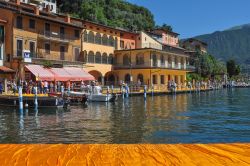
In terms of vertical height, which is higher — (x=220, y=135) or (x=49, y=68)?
(x=49, y=68)

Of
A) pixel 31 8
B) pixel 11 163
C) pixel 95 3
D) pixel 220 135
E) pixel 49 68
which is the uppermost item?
pixel 95 3

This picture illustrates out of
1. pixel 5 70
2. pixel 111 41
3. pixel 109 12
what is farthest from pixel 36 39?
pixel 109 12

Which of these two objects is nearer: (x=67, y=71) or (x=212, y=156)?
A: (x=212, y=156)

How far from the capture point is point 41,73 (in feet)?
138

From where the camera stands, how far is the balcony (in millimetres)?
46562

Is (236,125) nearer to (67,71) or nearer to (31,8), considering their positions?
(67,71)

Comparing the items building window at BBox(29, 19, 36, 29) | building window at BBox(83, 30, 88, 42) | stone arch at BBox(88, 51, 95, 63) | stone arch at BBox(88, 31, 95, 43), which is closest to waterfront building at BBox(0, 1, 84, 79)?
building window at BBox(29, 19, 36, 29)

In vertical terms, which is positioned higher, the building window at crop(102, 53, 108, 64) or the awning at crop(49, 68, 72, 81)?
the building window at crop(102, 53, 108, 64)

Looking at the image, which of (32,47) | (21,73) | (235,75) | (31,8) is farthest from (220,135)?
(235,75)

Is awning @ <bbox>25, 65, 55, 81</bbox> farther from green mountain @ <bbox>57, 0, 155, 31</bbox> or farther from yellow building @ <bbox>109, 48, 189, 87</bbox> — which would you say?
green mountain @ <bbox>57, 0, 155, 31</bbox>

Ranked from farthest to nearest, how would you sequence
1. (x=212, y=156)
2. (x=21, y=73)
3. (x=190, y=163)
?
1. (x=21, y=73)
2. (x=212, y=156)
3. (x=190, y=163)

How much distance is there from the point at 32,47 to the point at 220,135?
32933mm

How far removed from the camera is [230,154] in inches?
139

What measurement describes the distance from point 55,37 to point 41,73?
25.7ft
